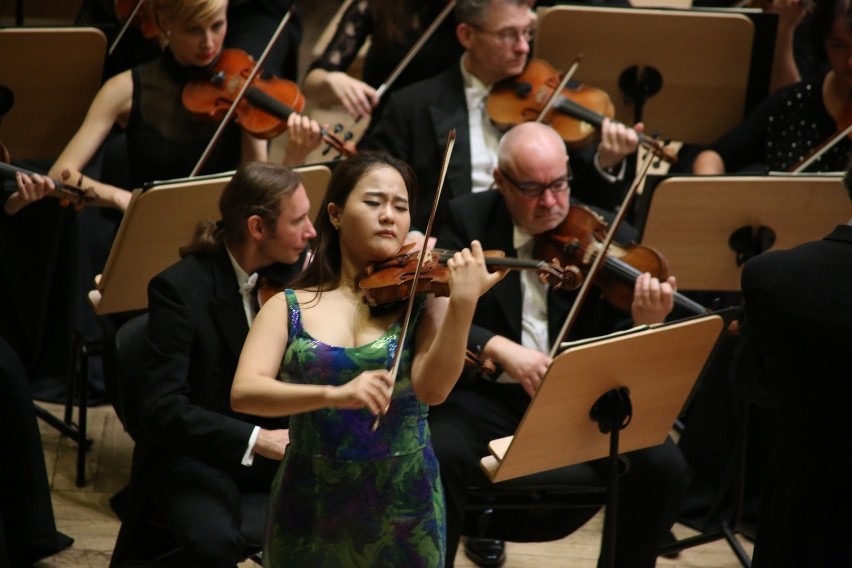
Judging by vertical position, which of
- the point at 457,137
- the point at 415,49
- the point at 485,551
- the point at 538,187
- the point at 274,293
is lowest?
the point at 485,551

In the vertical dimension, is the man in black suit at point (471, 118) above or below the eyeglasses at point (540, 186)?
above

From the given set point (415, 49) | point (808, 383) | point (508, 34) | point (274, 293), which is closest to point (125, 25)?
point (415, 49)

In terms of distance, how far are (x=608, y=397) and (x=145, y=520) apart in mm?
1048

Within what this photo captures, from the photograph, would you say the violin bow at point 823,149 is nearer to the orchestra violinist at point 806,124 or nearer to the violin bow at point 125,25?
the orchestra violinist at point 806,124

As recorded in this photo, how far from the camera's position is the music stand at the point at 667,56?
346 centimetres

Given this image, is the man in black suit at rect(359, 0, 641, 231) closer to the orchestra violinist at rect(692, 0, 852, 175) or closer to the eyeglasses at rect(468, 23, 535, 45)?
the eyeglasses at rect(468, 23, 535, 45)

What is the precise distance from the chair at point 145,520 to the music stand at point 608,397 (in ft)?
1.74

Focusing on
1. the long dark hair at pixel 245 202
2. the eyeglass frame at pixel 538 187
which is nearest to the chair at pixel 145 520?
the long dark hair at pixel 245 202

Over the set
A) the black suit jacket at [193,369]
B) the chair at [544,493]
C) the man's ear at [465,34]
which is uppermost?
the man's ear at [465,34]

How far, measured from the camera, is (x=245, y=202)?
259 cm

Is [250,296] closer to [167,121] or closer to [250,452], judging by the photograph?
[250,452]

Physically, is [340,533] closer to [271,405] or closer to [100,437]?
[271,405]

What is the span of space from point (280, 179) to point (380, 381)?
1030 millimetres

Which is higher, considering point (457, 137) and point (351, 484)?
point (457, 137)
